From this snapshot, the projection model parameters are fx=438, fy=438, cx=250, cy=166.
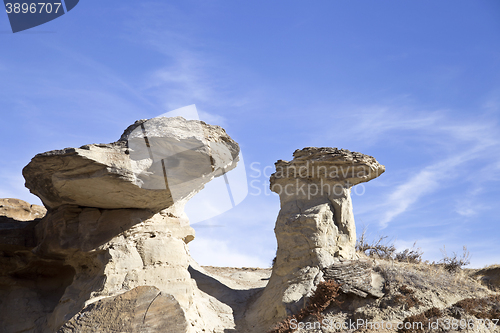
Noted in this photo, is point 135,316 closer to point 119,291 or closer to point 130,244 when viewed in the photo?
point 119,291

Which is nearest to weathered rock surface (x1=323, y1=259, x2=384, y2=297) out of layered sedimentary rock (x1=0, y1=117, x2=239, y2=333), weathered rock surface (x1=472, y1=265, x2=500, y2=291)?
layered sedimentary rock (x1=0, y1=117, x2=239, y2=333)

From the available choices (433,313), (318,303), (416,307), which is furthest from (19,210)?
(433,313)

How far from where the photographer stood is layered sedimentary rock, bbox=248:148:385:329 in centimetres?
926

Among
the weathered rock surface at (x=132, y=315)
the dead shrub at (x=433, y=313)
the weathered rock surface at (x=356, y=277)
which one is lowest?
the dead shrub at (x=433, y=313)

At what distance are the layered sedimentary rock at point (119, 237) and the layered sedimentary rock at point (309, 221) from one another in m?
1.43

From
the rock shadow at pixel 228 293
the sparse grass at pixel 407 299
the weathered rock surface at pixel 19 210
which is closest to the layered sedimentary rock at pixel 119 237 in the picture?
the rock shadow at pixel 228 293

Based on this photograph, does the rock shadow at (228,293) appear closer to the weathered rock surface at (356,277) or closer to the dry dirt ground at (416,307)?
the dry dirt ground at (416,307)

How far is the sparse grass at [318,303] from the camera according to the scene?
8312mm

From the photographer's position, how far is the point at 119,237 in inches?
338

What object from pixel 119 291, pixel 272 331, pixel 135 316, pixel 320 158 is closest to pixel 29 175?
pixel 119 291

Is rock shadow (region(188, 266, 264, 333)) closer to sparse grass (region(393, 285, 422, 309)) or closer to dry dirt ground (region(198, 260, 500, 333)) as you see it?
dry dirt ground (region(198, 260, 500, 333))

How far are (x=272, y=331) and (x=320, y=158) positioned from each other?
415cm

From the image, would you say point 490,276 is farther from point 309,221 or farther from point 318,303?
point 318,303

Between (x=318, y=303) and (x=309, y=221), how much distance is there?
1.89 m
